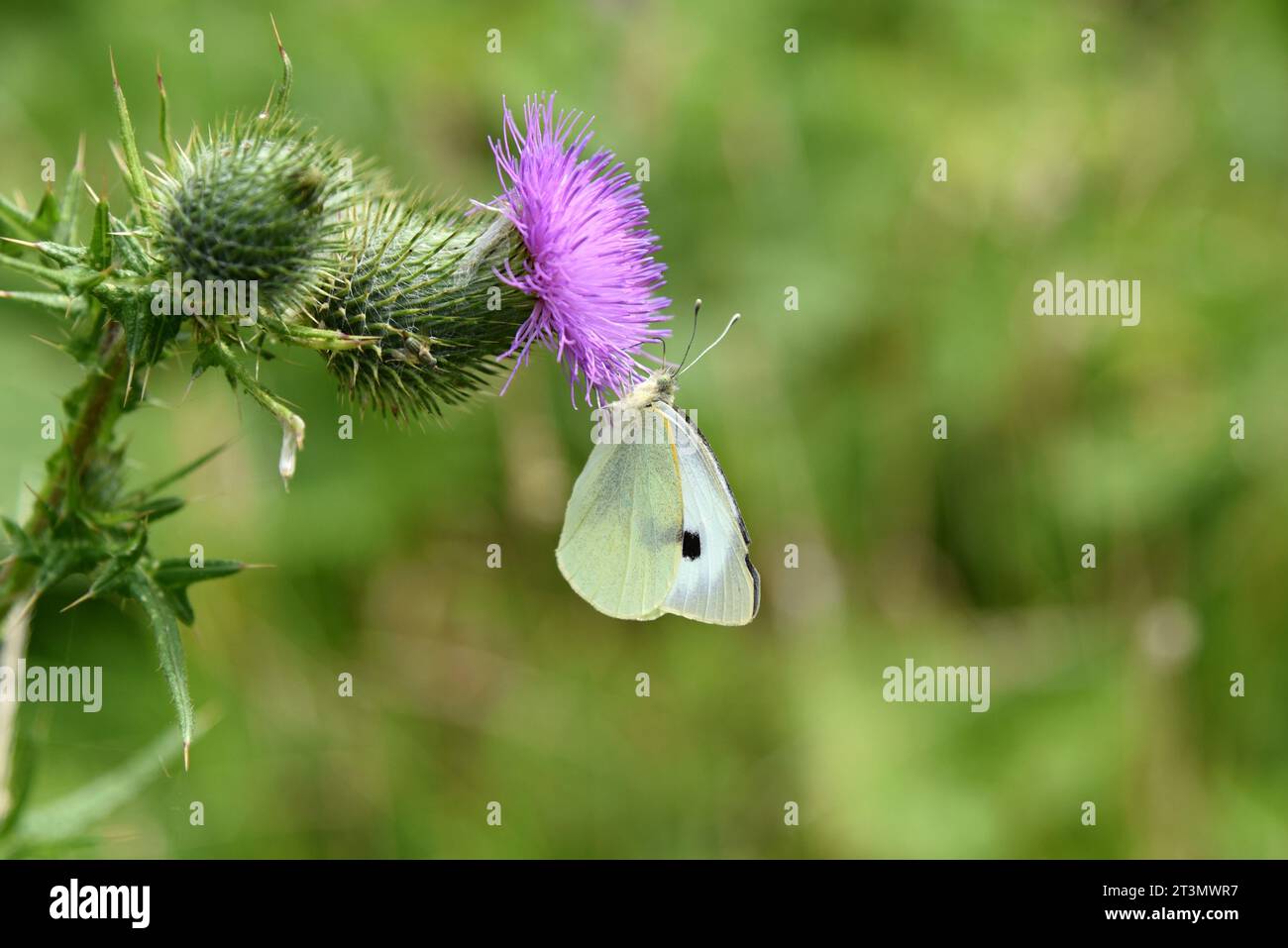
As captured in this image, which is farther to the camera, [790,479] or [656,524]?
[790,479]

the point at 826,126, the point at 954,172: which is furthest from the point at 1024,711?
the point at 826,126

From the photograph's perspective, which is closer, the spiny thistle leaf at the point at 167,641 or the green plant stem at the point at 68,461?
the spiny thistle leaf at the point at 167,641

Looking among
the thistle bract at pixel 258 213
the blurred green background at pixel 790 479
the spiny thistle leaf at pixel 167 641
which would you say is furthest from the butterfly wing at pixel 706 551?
the spiny thistle leaf at pixel 167 641

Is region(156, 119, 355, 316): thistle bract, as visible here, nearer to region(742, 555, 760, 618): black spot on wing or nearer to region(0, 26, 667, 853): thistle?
region(0, 26, 667, 853): thistle

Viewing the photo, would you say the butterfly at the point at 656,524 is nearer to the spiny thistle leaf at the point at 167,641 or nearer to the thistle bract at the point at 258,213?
the thistle bract at the point at 258,213

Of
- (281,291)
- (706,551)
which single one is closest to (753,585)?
(706,551)

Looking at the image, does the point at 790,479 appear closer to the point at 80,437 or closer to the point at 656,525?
the point at 656,525

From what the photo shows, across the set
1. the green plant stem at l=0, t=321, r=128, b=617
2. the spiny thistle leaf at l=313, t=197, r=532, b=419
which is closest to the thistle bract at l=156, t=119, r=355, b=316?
the spiny thistle leaf at l=313, t=197, r=532, b=419
